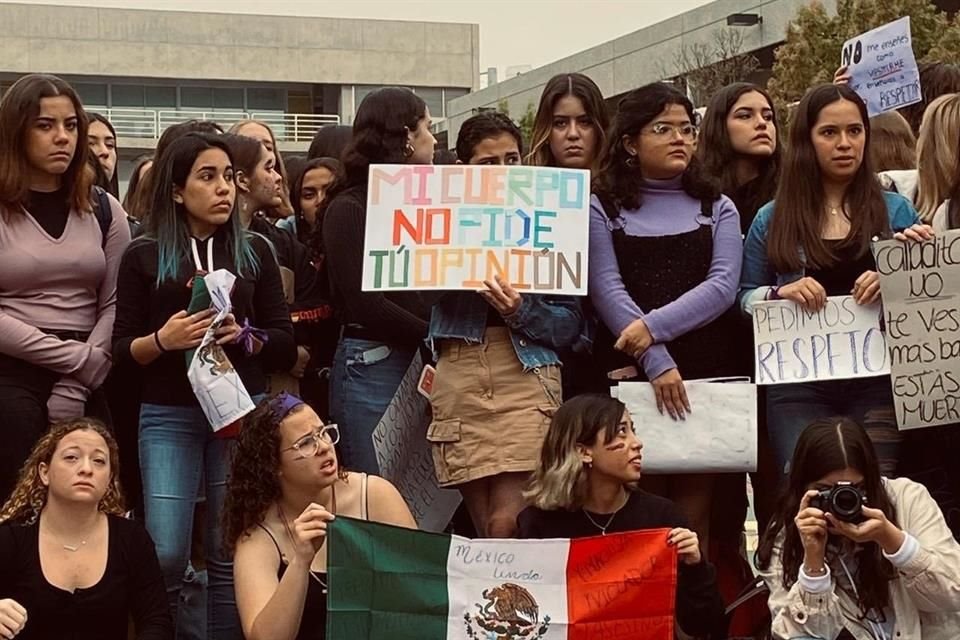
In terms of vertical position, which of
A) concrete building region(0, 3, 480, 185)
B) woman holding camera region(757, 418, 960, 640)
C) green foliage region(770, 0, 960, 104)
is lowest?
woman holding camera region(757, 418, 960, 640)

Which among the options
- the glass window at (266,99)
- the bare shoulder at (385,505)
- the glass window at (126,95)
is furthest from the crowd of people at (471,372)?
the glass window at (266,99)

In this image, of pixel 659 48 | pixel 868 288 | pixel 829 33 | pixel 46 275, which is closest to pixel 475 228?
pixel 868 288

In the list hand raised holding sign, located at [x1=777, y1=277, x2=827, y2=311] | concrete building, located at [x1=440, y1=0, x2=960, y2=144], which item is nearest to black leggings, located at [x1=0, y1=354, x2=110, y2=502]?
hand raised holding sign, located at [x1=777, y1=277, x2=827, y2=311]

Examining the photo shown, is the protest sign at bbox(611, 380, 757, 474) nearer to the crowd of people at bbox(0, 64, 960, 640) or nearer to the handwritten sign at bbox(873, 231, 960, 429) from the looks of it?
the crowd of people at bbox(0, 64, 960, 640)

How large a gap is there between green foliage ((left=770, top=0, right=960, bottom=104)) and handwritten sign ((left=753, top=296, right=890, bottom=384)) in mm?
19374

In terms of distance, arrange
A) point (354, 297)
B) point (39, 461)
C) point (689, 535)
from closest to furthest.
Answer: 1. point (689, 535)
2. point (39, 461)
3. point (354, 297)

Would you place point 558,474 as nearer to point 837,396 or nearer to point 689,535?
point 689,535

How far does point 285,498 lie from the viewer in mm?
5738

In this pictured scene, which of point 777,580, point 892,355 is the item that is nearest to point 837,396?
point 892,355

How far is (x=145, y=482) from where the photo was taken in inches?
237

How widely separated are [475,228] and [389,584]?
4.57 ft

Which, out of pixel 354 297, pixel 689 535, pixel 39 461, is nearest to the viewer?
pixel 689 535

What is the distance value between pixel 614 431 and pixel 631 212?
969mm

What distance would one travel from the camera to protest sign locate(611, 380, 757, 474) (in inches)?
230
